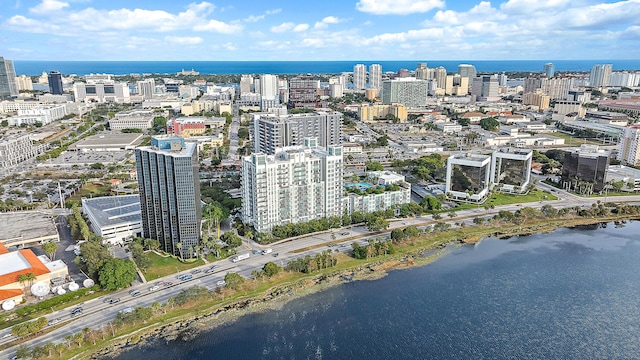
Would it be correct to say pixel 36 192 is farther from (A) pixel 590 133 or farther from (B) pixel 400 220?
(A) pixel 590 133

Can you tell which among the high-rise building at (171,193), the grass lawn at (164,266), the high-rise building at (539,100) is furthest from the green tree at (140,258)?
the high-rise building at (539,100)

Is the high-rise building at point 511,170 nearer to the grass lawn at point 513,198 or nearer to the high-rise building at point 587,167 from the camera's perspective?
Result: the grass lawn at point 513,198

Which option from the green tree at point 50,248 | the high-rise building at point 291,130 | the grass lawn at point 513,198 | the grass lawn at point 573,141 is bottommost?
the grass lawn at point 513,198

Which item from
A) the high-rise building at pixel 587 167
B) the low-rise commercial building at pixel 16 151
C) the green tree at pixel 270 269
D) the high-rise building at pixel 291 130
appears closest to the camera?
the green tree at pixel 270 269

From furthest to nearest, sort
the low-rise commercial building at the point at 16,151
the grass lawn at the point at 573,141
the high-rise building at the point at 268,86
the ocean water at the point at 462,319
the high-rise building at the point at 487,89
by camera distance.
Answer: the high-rise building at the point at 487,89 < the high-rise building at the point at 268,86 < the grass lawn at the point at 573,141 < the low-rise commercial building at the point at 16,151 < the ocean water at the point at 462,319

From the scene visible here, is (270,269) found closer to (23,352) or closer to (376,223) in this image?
(376,223)

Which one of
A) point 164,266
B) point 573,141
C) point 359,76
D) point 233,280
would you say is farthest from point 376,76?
point 233,280

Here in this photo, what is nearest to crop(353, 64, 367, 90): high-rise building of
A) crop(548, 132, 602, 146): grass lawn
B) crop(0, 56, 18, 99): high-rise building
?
crop(548, 132, 602, 146): grass lawn
